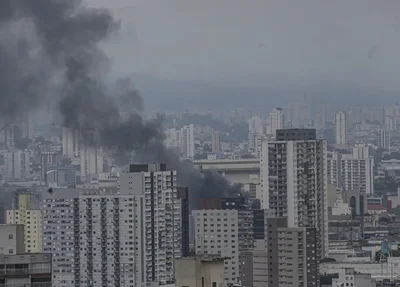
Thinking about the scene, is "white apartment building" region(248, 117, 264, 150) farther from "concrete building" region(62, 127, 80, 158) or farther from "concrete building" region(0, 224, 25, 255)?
"concrete building" region(0, 224, 25, 255)

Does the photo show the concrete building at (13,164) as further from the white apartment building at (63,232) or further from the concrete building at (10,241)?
the concrete building at (10,241)

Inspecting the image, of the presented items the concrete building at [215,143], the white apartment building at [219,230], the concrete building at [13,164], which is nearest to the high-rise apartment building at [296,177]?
the white apartment building at [219,230]

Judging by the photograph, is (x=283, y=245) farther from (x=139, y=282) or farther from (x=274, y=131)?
(x=274, y=131)

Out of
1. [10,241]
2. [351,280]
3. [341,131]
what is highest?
[341,131]

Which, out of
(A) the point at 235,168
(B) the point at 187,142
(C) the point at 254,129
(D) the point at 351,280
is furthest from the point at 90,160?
(D) the point at 351,280

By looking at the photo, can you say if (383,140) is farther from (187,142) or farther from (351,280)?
(351,280)

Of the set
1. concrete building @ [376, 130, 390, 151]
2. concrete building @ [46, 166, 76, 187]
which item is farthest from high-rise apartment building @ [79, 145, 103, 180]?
concrete building @ [376, 130, 390, 151]
